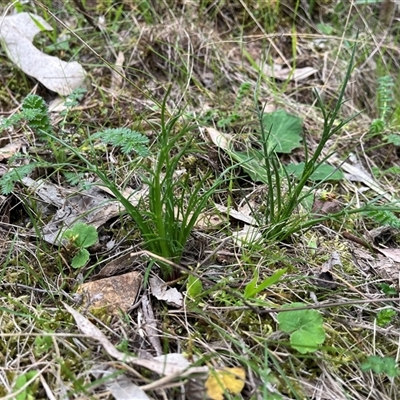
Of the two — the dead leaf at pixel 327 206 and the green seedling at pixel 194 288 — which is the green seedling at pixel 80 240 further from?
the dead leaf at pixel 327 206

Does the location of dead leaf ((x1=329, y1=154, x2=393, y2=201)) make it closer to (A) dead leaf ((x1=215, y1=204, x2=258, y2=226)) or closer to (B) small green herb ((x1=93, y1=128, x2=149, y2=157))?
(A) dead leaf ((x1=215, y1=204, x2=258, y2=226))

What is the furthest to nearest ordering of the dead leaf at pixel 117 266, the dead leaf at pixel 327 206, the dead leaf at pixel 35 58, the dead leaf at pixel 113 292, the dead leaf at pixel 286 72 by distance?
the dead leaf at pixel 286 72 < the dead leaf at pixel 35 58 < the dead leaf at pixel 327 206 < the dead leaf at pixel 117 266 < the dead leaf at pixel 113 292

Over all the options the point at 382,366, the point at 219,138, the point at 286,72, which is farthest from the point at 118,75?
the point at 382,366

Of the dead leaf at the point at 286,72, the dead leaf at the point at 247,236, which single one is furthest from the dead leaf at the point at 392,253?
the dead leaf at the point at 286,72

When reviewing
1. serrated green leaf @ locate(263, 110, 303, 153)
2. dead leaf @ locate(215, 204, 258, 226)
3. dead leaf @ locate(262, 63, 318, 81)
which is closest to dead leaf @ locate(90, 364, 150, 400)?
dead leaf @ locate(215, 204, 258, 226)

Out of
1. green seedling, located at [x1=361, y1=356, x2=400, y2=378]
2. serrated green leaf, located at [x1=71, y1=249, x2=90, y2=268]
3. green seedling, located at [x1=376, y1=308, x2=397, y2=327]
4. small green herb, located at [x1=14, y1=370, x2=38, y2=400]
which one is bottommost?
green seedling, located at [x1=376, y1=308, x2=397, y2=327]

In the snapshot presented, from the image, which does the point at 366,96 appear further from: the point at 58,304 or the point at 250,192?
the point at 58,304
